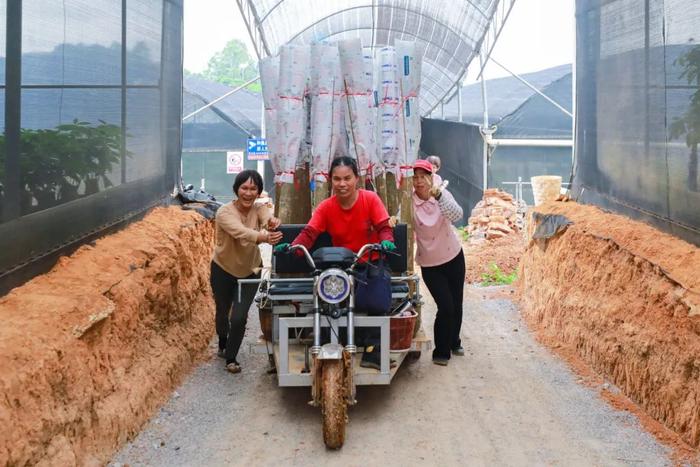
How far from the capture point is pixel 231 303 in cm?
666

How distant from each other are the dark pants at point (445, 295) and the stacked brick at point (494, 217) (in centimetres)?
1007

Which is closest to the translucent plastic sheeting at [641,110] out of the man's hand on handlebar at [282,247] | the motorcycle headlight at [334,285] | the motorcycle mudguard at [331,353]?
the motorcycle headlight at [334,285]

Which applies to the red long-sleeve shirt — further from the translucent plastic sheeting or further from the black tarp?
the translucent plastic sheeting

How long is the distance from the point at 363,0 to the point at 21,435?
2069cm

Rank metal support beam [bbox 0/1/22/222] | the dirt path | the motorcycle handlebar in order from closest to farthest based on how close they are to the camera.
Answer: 1. metal support beam [bbox 0/1/22/222]
2. the dirt path
3. the motorcycle handlebar

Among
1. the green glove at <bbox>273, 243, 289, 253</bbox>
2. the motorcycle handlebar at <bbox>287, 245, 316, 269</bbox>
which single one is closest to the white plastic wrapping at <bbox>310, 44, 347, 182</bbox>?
the green glove at <bbox>273, 243, 289, 253</bbox>

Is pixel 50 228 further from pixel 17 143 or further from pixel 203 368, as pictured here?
pixel 203 368

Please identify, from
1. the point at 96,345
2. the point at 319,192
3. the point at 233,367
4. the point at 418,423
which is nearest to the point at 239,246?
the point at 319,192

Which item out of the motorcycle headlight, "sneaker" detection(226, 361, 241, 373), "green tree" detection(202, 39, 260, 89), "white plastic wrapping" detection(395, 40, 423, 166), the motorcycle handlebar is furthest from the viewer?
"green tree" detection(202, 39, 260, 89)

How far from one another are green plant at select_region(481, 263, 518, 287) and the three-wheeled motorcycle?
578 cm

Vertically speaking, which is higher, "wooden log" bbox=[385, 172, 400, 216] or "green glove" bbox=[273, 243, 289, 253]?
"wooden log" bbox=[385, 172, 400, 216]

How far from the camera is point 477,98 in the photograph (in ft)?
105

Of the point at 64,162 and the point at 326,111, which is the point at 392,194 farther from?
the point at 64,162

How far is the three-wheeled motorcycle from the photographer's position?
4.73 meters
